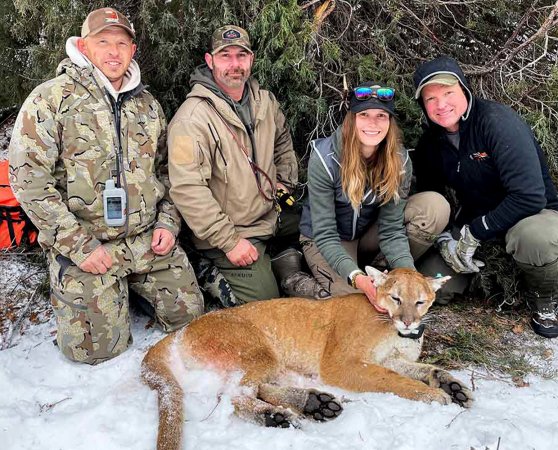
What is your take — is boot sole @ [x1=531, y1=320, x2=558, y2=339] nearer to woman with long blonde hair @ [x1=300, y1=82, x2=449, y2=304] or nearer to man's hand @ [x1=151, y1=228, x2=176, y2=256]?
woman with long blonde hair @ [x1=300, y1=82, x2=449, y2=304]

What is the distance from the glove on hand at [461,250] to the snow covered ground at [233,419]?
4.13ft

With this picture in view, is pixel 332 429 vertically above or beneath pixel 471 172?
beneath

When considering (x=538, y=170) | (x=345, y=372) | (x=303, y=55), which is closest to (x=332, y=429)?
(x=345, y=372)

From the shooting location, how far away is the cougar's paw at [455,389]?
12.4ft

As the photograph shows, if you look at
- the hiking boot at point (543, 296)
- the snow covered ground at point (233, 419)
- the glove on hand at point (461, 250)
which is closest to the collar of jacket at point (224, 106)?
the glove on hand at point (461, 250)

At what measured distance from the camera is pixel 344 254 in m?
4.75

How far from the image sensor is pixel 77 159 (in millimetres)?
4559

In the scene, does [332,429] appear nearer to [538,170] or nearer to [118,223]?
[118,223]

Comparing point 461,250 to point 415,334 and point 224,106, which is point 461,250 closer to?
point 415,334

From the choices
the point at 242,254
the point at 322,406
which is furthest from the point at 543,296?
the point at 242,254

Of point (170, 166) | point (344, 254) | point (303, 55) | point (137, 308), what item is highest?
point (303, 55)

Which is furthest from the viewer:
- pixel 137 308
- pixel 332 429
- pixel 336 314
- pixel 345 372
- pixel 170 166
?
pixel 137 308

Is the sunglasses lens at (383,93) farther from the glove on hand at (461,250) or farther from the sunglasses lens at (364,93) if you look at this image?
the glove on hand at (461,250)

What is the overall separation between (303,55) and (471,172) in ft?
7.02
